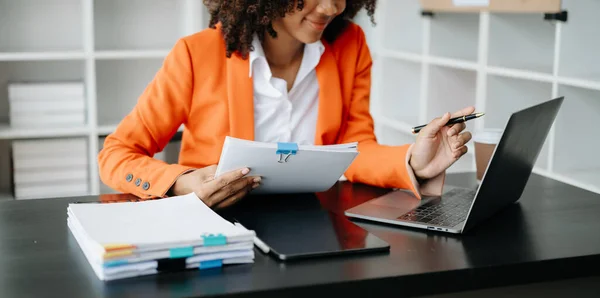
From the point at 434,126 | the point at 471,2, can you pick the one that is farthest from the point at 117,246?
the point at 471,2

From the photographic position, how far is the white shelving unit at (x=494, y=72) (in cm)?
261

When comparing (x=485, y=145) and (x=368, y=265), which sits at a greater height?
(x=485, y=145)

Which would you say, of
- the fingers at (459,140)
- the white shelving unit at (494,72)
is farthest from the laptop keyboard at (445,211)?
the white shelving unit at (494,72)

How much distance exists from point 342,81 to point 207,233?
1.01 m

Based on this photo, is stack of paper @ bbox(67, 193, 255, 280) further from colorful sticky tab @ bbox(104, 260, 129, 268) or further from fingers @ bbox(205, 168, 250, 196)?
fingers @ bbox(205, 168, 250, 196)

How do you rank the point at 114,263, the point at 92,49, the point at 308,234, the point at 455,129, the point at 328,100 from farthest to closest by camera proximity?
the point at 92,49
the point at 328,100
the point at 455,129
the point at 308,234
the point at 114,263

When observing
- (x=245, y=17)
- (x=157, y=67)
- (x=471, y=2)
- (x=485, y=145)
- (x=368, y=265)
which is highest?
(x=471, y=2)

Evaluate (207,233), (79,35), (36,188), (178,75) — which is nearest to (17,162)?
(36,188)

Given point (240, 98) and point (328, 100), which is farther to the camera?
point (328, 100)

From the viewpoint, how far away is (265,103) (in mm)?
2023

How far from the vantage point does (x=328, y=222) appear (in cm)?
145

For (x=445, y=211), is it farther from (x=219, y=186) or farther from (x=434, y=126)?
(x=219, y=186)

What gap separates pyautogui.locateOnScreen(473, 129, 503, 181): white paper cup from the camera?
1.81 meters

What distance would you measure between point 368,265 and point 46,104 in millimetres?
2586
